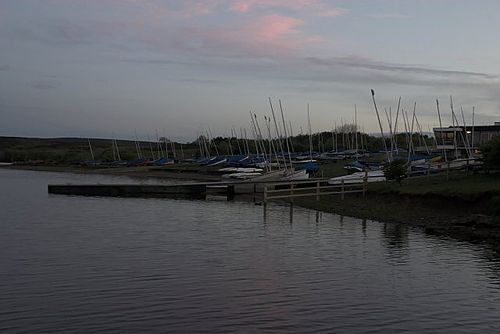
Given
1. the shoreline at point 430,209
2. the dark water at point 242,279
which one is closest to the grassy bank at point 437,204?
the shoreline at point 430,209

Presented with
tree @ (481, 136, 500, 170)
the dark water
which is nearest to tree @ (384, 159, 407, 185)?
tree @ (481, 136, 500, 170)

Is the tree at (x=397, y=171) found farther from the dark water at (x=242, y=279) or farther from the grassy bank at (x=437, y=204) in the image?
the dark water at (x=242, y=279)

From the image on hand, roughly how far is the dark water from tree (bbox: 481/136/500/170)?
38.3 ft

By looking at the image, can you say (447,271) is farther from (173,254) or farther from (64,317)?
(64,317)

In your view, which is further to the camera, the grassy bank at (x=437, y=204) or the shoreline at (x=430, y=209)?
the grassy bank at (x=437, y=204)

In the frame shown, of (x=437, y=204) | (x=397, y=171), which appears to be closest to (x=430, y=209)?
(x=437, y=204)

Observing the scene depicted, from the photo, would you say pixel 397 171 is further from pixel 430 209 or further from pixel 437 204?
pixel 430 209

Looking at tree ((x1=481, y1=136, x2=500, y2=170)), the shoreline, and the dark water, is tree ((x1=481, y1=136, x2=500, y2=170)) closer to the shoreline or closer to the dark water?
the shoreline

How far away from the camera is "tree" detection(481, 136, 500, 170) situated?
3916cm

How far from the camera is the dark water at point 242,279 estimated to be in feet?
44.2

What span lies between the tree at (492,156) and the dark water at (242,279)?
11.7 m

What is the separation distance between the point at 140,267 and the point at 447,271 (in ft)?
30.8

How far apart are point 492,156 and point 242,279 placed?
26.6 m

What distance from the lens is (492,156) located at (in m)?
39.3
